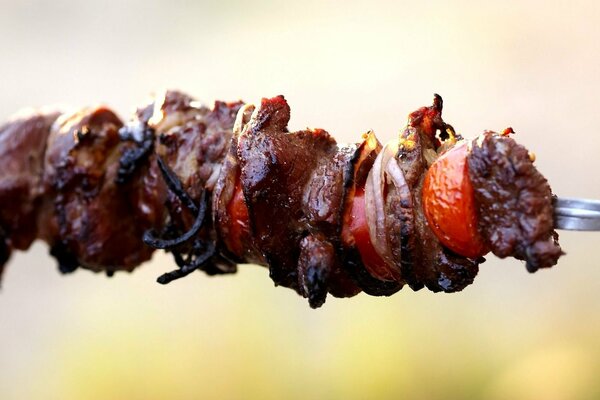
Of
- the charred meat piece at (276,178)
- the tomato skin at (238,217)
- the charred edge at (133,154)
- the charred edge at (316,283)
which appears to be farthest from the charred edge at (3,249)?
the charred edge at (316,283)

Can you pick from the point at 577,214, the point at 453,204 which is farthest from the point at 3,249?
the point at 577,214

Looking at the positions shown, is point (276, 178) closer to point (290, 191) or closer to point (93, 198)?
point (290, 191)

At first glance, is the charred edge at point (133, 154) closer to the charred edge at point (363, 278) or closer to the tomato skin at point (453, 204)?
the charred edge at point (363, 278)

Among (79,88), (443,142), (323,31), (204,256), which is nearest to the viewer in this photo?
(443,142)

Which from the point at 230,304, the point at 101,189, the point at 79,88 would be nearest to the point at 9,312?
the point at 230,304

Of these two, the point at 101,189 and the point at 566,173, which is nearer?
the point at 101,189

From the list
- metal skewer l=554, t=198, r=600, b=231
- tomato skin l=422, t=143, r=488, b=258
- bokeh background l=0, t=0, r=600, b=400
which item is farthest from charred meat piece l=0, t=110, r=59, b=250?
bokeh background l=0, t=0, r=600, b=400

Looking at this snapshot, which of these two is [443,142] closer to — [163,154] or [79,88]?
[163,154]
